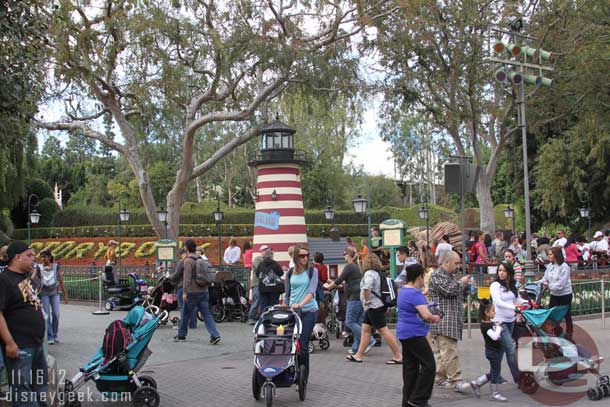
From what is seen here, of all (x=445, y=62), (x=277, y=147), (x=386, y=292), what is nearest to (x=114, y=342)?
(x=386, y=292)

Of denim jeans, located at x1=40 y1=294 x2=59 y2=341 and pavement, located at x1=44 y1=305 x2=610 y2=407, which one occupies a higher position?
denim jeans, located at x1=40 y1=294 x2=59 y2=341

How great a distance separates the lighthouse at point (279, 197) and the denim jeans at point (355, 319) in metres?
9.26

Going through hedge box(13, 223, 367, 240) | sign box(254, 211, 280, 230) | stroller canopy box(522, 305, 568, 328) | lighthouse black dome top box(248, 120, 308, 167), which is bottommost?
stroller canopy box(522, 305, 568, 328)

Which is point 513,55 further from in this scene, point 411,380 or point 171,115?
point 171,115

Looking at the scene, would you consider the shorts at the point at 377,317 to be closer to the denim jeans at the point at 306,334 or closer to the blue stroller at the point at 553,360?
the denim jeans at the point at 306,334

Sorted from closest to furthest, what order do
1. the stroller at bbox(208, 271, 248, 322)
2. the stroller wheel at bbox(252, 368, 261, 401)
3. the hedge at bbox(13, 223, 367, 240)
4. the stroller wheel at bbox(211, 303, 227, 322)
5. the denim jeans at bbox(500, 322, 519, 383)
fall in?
the stroller wheel at bbox(252, 368, 261, 401)
the denim jeans at bbox(500, 322, 519, 383)
the stroller at bbox(208, 271, 248, 322)
the stroller wheel at bbox(211, 303, 227, 322)
the hedge at bbox(13, 223, 367, 240)

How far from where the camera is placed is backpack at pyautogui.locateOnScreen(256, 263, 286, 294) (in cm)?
1284

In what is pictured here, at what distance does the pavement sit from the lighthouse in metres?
6.05

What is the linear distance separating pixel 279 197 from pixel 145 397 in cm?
1369

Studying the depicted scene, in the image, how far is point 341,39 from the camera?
24062 mm

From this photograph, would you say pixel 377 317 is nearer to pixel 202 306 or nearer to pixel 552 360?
pixel 552 360

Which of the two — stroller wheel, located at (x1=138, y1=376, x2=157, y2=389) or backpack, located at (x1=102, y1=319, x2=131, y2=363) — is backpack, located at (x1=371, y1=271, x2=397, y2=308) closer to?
stroller wheel, located at (x1=138, y1=376, x2=157, y2=389)

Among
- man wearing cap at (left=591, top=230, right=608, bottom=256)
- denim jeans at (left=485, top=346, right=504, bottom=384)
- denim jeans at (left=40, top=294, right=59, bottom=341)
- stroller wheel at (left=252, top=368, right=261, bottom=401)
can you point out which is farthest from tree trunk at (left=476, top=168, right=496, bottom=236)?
stroller wheel at (left=252, top=368, right=261, bottom=401)

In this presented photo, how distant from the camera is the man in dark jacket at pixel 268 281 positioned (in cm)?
1285
